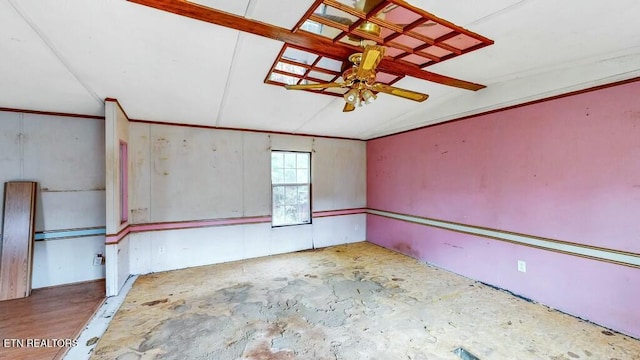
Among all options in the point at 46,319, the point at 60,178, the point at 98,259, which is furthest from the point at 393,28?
the point at 98,259

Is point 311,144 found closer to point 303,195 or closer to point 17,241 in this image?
point 303,195

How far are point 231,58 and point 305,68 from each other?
0.70m

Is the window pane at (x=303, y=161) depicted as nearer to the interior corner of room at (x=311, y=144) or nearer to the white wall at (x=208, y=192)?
the interior corner of room at (x=311, y=144)

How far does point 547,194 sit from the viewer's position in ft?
9.61

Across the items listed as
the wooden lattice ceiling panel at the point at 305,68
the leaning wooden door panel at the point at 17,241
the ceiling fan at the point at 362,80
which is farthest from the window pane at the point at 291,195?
the leaning wooden door panel at the point at 17,241

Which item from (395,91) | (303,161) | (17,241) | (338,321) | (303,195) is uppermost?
(395,91)

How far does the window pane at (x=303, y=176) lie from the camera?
5203 millimetres

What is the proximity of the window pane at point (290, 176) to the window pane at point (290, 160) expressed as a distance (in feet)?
0.25

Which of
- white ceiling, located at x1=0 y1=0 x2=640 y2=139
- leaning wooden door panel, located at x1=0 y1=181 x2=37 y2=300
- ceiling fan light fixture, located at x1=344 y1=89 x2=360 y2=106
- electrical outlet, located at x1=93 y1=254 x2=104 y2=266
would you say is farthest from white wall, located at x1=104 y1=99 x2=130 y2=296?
ceiling fan light fixture, located at x1=344 y1=89 x2=360 y2=106

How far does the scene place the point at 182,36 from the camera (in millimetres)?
Result: 1926

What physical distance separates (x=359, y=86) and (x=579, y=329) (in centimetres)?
302

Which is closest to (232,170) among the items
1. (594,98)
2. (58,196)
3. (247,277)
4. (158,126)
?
(158,126)

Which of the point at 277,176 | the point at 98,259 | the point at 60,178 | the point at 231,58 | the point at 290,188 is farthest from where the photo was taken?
the point at 290,188

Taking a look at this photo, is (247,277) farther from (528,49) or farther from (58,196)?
(528,49)
